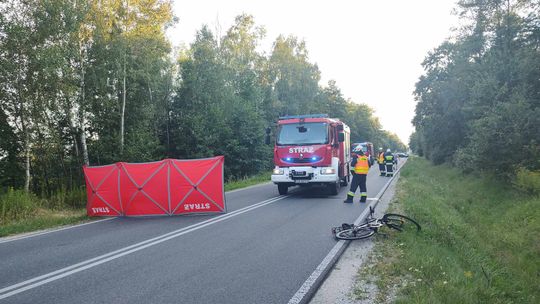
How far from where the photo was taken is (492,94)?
56.9ft

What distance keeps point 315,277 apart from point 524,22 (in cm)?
2431

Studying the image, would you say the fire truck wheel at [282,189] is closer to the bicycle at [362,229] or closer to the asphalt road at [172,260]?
the asphalt road at [172,260]

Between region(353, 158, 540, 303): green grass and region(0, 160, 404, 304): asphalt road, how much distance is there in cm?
112

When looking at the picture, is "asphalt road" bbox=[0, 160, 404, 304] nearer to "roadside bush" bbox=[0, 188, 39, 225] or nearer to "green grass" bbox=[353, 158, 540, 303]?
"green grass" bbox=[353, 158, 540, 303]

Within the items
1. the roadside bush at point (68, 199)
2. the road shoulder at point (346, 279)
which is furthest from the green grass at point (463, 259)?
the roadside bush at point (68, 199)

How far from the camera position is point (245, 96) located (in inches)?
1325

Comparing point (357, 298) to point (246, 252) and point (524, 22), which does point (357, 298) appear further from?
point (524, 22)

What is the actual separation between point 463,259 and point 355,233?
183cm

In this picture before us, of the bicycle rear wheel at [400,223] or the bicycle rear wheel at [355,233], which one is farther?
the bicycle rear wheel at [400,223]

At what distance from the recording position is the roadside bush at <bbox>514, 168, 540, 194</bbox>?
37.6 feet

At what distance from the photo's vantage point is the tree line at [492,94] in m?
14.3

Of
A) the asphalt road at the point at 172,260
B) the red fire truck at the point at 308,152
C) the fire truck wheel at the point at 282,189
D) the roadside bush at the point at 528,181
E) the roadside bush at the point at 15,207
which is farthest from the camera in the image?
the fire truck wheel at the point at 282,189

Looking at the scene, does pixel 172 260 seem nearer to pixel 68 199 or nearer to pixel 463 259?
pixel 463 259

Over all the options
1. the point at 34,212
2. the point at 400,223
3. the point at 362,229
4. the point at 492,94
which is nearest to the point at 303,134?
the point at 400,223
